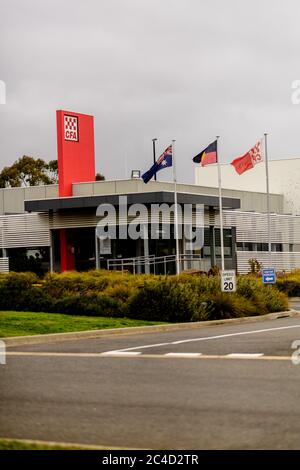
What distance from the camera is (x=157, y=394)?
36.8 ft

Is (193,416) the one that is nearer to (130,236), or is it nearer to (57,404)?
(57,404)

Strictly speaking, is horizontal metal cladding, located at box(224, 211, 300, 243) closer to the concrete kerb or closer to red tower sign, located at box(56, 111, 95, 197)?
red tower sign, located at box(56, 111, 95, 197)

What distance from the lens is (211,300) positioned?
26.1 metres

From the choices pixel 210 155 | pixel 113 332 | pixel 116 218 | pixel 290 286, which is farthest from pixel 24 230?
pixel 113 332

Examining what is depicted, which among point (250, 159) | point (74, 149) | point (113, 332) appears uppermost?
point (74, 149)

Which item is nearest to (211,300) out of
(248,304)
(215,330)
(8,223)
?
(248,304)

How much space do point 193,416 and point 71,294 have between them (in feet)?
62.3

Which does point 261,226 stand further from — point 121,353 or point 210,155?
point 121,353

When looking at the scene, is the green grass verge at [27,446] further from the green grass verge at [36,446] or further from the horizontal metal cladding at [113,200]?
the horizontal metal cladding at [113,200]

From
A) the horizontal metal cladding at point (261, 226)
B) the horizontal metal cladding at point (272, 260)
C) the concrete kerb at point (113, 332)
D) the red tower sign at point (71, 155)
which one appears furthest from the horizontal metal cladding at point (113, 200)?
the concrete kerb at point (113, 332)

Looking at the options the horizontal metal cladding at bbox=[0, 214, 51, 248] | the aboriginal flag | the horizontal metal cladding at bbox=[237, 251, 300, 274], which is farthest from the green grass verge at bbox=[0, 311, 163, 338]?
the horizontal metal cladding at bbox=[237, 251, 300, 274]

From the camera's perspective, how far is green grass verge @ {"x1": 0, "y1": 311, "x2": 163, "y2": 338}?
21.0 m

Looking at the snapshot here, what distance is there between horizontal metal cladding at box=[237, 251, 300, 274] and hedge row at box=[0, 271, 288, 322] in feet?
91.0

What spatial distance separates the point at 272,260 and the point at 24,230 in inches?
683
